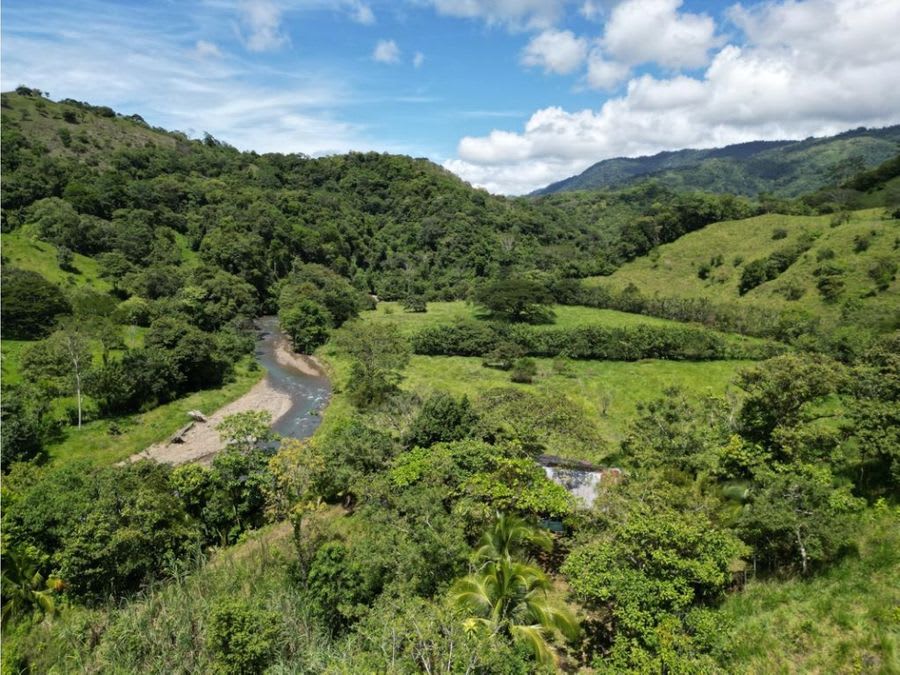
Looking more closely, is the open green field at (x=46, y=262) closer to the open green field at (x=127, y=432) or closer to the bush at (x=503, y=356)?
the open green field at (x=127, y=432)

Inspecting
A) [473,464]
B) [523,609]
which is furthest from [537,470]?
[523,609]

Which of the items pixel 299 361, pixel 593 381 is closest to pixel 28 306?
pixel 299 361

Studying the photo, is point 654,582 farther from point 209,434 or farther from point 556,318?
point 556,318

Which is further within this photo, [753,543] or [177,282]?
[177,282]

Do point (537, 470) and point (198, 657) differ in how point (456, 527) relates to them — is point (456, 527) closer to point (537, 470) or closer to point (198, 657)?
point (537, 470)

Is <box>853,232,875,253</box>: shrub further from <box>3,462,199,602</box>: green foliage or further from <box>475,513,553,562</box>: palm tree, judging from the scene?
<box>3,462,199,602</box>: green foliage

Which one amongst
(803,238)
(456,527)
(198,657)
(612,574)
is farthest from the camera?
(803,238)
